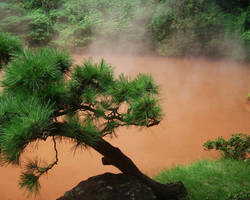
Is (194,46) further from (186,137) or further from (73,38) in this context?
(186,137)

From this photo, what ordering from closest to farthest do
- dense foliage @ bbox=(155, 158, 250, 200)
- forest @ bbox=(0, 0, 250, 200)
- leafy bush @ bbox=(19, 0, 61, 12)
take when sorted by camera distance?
forest @ bbox=(0, 0, 250, 200) < dense foliage @ bbox=(155, 158, 250, 200) < leafy bush @ bbox=(19, 0, 61, 12)

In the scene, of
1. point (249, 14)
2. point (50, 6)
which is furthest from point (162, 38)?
point (50, 6)

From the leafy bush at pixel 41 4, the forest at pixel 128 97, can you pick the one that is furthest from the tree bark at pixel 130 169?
the leafy bush at pixel 41 4

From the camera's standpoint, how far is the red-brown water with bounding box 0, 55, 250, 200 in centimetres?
248

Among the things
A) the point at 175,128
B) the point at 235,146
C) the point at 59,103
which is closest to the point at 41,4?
the point at 175,128

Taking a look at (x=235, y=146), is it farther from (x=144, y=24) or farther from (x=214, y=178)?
(x=144, y=24)

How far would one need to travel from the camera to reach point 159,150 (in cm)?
294

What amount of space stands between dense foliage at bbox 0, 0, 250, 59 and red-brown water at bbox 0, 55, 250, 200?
2.84ft

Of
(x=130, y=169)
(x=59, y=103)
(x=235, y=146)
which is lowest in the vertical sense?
(x=130, y=169)

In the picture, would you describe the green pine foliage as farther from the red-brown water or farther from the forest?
the red-brown water

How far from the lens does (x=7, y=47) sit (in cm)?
131

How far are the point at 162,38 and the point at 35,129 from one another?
19.1 feet

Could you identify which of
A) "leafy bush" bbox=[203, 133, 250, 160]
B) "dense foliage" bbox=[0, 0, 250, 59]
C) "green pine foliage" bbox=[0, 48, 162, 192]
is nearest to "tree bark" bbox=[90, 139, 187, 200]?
"green pine foliage" bbox=[0, 48, 162, 192]

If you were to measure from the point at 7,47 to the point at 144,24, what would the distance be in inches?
222
